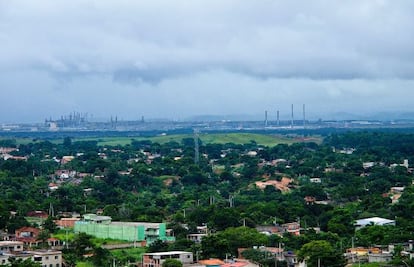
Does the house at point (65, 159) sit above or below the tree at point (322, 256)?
above

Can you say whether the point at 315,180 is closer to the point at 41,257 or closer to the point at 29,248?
the point at 29,248

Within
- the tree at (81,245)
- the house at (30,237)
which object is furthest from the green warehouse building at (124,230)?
the tree at (81,245)

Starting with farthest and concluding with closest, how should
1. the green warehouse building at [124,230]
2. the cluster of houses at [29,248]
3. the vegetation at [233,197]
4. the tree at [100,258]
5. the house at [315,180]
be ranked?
the house at [315,180] < the green warehouse building at [124,230] < the vegetation at [233,197] < the tree at [100,258] < the cluster of houses at [29,248]

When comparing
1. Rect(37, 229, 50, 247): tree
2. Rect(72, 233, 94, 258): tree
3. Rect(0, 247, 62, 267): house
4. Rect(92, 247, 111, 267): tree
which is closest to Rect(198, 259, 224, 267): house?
Rect(92, 247, 111, 267): tree

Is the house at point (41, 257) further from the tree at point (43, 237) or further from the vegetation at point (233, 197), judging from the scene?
the tree at point (43, 237)

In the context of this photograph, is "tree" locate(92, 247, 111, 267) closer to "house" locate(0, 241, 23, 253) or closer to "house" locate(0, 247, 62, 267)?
"house" locate(0, 247, 62, 267)

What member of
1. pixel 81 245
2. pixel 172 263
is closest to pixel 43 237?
pixel 81 245
